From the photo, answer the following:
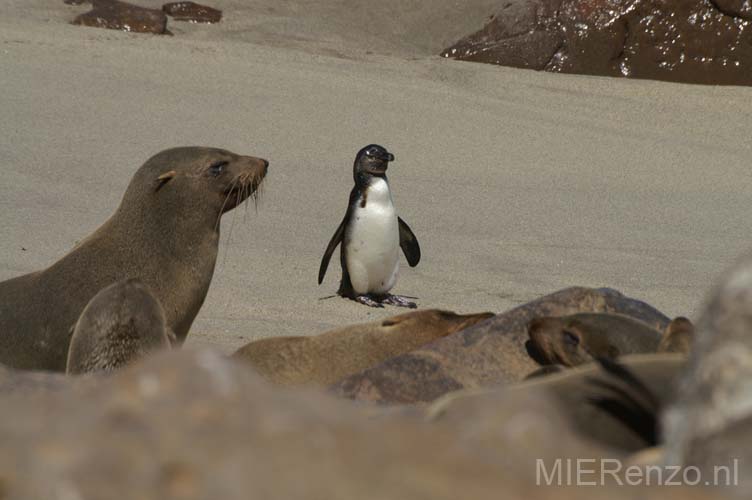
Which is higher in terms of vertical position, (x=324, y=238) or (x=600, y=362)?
(x=600, y=362)

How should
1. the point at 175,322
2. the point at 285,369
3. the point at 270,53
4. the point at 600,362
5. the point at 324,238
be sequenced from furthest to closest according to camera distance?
the point at 270,53, the point at 324,238, the point at 175,322, the point at 285,369, the point at 600,362

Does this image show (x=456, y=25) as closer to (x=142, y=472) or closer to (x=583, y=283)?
(x=583, y=283)

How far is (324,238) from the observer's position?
862 centimetres

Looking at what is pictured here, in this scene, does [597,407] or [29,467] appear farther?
[597,407]

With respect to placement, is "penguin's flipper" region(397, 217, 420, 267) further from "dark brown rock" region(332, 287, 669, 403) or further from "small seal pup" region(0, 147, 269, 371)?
"dark brown rock" region(332, 287, 669, 403)

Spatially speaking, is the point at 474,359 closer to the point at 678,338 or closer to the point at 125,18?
the point at 678,338

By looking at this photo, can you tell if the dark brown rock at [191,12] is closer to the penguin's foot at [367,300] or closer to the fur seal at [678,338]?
the penguin's foot at [367,300]

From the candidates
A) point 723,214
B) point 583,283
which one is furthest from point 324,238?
point 723,214

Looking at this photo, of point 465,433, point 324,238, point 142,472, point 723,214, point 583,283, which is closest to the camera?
point 142,472

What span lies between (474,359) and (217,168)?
7.70ft

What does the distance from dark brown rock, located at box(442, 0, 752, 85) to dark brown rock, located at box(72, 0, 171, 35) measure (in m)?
3.11

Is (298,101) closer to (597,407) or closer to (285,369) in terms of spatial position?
(285,369)

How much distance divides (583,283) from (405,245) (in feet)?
4.03

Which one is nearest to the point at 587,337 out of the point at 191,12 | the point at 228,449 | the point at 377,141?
Answer: the point at 228,449
